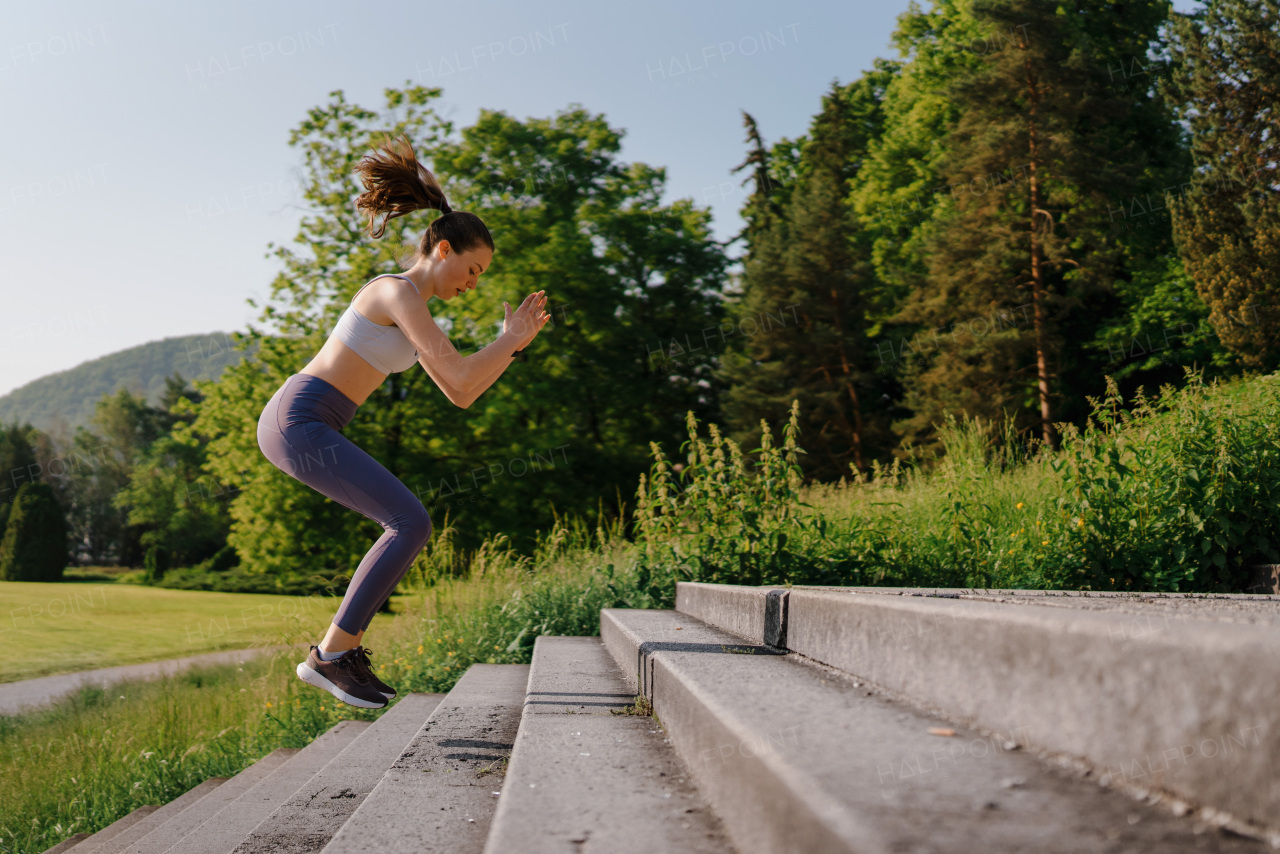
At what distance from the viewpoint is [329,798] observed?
269 cm

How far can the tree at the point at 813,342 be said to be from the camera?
26891mm

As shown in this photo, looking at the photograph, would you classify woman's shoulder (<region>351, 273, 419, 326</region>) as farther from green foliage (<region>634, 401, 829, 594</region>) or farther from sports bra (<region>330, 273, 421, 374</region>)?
green foliage (<region>634, 401, 829, 594</region>)

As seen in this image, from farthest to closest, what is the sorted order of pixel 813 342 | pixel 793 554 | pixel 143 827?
pixel 813 342, pixel 793 554, pixel 143 827

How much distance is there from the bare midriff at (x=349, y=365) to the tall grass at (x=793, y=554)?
2752 millimetres

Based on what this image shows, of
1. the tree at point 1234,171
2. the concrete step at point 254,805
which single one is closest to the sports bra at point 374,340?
the concrete step at point 254,805

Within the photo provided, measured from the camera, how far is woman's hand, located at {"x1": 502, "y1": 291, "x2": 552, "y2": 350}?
3092 mm

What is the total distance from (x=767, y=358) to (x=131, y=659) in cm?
2087

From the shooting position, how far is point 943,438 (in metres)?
7.47

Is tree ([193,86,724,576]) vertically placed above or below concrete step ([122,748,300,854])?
above

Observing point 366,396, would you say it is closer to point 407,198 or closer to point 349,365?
point 349,365

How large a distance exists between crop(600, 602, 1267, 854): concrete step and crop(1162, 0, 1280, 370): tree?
951 inches

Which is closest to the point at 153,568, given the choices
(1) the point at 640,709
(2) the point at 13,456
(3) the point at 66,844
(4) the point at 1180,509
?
(2) the point at 13,456

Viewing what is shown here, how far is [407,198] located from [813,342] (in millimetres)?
24717

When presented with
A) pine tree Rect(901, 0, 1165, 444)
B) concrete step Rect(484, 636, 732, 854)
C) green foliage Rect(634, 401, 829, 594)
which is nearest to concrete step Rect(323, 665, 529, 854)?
concrete step Rect(484, 636, 732, 854)
